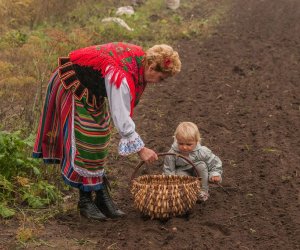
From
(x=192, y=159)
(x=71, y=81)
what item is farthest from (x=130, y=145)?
(x=192, y=159)

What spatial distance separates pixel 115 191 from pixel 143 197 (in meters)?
1.07

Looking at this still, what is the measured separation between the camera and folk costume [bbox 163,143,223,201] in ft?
19.9

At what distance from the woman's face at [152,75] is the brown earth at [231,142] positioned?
120 cm

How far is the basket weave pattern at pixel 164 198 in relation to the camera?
538cm

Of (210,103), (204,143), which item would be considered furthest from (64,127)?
(210,103)

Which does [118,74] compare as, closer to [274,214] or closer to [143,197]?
[143,197]

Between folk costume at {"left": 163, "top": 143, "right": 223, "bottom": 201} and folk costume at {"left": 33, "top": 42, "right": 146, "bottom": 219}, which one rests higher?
folk costume at {"left": 33, "top": 42, "right": 146, "bottom": 219}

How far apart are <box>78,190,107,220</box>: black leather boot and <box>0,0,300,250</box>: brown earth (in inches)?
2.3

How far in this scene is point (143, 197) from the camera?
541cm

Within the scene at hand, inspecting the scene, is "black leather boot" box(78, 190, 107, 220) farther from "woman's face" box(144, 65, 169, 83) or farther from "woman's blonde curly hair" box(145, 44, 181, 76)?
"woman's blonde curly hair" box(145, 44, 181, 76)

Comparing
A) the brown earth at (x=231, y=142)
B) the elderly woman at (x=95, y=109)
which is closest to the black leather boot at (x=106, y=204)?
the elderly woman at (x=95, y=109)

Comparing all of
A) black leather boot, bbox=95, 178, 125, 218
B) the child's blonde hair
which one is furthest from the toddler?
black leather boot, bbox=95, 178, 125, 218

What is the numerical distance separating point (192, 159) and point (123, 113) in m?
1.48

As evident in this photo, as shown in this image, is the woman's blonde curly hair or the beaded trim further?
the beaded trim
